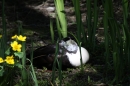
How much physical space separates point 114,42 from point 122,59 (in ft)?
0.60

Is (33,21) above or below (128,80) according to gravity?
above

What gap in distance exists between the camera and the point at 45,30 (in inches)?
232

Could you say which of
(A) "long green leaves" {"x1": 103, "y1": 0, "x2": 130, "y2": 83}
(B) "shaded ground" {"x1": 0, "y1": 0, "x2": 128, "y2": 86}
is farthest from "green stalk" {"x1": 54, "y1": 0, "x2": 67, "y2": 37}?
(A) "long green leaves" {"x1": 103, "y1": 0, "x2": 130, "y2": 83}

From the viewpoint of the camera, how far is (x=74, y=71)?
166 inches

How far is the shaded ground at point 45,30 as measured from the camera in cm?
390

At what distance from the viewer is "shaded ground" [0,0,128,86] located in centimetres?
390

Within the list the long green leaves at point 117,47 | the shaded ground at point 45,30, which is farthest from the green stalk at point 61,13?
the long green leaves at point 117,47

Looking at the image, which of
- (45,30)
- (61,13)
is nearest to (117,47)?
(61,13)

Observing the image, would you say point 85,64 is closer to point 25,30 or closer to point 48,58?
point 48,58

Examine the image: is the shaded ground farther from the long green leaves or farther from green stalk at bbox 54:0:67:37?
green stalk at bbox 54:0:67:37


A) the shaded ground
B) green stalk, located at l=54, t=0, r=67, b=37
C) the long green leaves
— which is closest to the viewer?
the long green leaves

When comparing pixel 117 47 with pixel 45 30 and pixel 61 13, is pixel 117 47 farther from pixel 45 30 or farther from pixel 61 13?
pixel 45 30

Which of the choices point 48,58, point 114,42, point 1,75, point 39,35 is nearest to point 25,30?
point 39,35

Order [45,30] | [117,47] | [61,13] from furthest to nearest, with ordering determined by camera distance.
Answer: [45,30] < [61,13] < [117,47]
